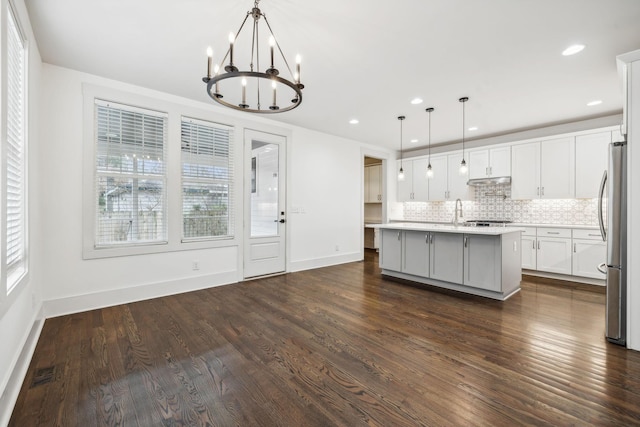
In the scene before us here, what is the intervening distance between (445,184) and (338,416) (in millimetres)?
5894

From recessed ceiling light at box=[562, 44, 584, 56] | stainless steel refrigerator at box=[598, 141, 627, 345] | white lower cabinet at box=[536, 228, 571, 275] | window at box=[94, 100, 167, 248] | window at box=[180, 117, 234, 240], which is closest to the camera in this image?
stainless steel refrigerator at box=[598, 141, 627, 345]

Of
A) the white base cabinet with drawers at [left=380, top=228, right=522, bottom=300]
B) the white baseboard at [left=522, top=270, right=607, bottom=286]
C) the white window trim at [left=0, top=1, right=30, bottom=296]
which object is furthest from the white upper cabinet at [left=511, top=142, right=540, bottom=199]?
the white window trim at [left=0, top=1, right=30, bottom=296]

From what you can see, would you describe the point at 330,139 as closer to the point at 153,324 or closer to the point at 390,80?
the point at 390,80

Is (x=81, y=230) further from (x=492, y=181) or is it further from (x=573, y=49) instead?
(x=492, y=181)

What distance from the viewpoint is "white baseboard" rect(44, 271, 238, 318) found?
322 centimetres

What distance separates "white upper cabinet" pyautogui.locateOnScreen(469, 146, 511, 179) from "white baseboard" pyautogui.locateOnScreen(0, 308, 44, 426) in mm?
6906

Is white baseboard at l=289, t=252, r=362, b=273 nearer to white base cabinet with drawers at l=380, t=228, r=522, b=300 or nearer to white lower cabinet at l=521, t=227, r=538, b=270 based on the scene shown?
white base cabinet with drawers at l=380, t=228, r=522, b=300

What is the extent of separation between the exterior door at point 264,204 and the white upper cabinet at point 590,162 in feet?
16.2

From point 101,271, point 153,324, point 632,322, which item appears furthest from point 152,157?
point 632,322

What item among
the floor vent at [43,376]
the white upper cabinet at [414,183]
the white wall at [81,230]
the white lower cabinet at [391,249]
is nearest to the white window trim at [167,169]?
the white wall at [81,230]

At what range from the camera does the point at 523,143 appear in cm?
544

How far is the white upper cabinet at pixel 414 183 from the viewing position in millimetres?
6926

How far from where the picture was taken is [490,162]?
5.87 metres

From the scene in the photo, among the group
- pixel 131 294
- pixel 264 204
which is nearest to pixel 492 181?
pixel 264 204
